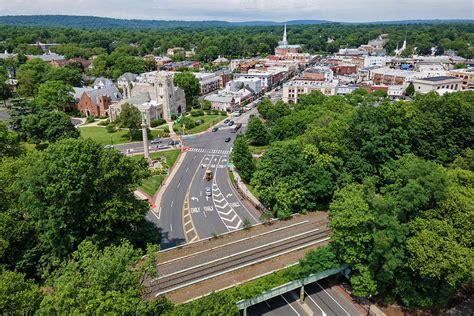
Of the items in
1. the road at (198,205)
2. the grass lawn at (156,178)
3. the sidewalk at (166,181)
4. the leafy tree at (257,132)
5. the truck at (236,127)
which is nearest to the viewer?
the road at (198,205)

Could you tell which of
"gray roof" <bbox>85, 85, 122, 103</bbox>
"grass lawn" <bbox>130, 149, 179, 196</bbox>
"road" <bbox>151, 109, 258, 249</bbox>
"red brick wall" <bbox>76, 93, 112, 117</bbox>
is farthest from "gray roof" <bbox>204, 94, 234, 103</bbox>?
"grass lawn" <bbox>130, 149, 179, 196</bbox>

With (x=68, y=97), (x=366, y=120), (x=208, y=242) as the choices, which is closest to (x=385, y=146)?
(x=366, y=120)

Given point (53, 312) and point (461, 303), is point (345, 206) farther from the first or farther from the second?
point (53, 312)

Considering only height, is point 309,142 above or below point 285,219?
above

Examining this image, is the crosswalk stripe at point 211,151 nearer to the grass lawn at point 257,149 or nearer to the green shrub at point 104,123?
the grass lawn at point 257,149

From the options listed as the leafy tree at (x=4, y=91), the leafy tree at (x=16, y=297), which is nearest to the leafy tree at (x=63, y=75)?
the leafy tree at (x=4, y=91)

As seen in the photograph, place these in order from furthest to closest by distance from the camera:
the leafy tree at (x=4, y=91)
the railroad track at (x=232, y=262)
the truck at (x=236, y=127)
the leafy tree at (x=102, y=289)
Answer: the leafy tree at (x=4, y=91) → the truck at (x=236, y=127) → the railroad track at (x=232, y=262) → the leafy tree at (x=102, y=289)
